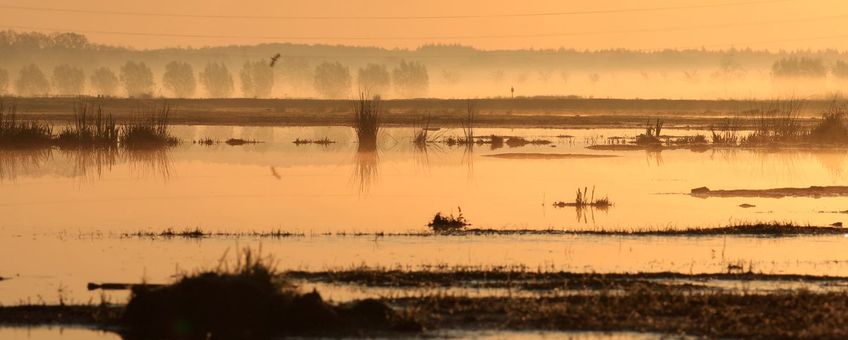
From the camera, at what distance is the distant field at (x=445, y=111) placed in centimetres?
8506

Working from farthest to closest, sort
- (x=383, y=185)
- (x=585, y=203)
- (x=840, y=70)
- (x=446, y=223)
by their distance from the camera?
(x=840, y=70), (x=383, y=185), (x=585, y=203), (x=446, y=223)

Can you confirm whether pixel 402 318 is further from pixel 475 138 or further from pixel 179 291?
pixel 475 138

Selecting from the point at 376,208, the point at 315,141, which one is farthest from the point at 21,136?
the point at 376,208

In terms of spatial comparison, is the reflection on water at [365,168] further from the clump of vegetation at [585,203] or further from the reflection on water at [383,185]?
the clump of vegetation at [585,203]

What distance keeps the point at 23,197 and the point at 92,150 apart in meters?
17.2

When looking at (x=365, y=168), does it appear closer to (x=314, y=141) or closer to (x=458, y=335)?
(x=314, y=141)

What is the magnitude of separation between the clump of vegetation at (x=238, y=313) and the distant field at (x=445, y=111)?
6193 centimetres

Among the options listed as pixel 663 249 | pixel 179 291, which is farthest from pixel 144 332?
pixel 663 249

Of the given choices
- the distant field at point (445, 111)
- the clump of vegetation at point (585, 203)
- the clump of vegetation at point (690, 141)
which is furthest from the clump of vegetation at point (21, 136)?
the distant field at point (445, 111)

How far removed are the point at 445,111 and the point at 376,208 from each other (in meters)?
74.1

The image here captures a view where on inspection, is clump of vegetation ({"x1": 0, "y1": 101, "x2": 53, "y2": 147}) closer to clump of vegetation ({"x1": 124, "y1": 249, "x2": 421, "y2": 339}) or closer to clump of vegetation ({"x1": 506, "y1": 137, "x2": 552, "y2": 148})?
clump of vegetation ({"x1": 506, "y1": 137, "x2": 552, "y2": 148})

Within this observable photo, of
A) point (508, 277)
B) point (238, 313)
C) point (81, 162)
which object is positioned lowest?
point (238, 313)

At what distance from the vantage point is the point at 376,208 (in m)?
31.3

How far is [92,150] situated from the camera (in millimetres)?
50719
